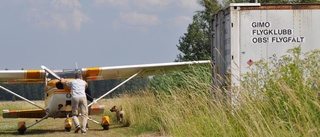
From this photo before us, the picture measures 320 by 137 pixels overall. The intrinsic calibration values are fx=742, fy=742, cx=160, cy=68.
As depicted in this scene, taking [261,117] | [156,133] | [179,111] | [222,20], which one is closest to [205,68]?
[156,133]

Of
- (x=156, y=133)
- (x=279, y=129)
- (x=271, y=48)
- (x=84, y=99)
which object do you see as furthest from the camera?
(x=84, y=99)

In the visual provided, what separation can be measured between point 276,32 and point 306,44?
0.59m

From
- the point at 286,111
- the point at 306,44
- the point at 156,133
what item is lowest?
the point at 156,133

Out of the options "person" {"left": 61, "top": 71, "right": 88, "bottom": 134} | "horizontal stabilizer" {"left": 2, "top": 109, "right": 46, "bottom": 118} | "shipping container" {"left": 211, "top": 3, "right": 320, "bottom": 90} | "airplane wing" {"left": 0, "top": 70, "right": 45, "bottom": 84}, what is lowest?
"horizontal stabilizer" {"left": 2, "top": 109, "right": 46, "bottom": 118}

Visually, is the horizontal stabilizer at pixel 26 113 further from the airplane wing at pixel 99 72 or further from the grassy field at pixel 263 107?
the grassy field at pixel 263 107

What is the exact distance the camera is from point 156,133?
17.3 m

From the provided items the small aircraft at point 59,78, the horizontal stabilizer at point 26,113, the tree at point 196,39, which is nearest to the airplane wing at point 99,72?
the small aircraft at point 59,78

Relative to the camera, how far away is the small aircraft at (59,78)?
20922 millimetres

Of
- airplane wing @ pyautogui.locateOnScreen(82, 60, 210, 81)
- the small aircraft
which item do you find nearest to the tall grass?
the small aircraft

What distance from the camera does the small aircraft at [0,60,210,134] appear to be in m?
20.9

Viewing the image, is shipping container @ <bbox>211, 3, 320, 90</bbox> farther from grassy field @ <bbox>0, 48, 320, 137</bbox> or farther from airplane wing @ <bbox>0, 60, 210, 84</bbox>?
airplane wing @ <bbox>0, 60, 210, 84</bbox>

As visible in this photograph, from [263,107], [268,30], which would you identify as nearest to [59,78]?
[268,30]

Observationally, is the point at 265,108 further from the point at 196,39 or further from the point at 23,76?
the point at 196,39

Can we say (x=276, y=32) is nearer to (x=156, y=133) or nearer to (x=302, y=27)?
(x=302, y=27)
